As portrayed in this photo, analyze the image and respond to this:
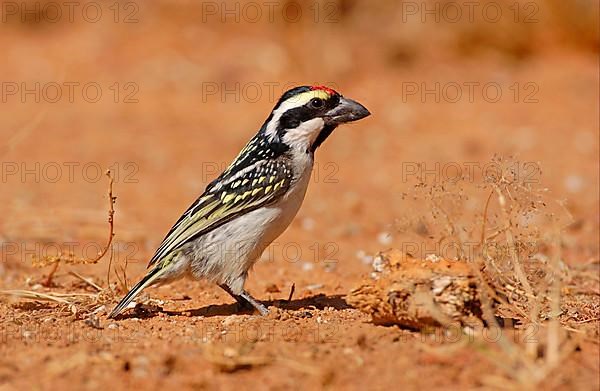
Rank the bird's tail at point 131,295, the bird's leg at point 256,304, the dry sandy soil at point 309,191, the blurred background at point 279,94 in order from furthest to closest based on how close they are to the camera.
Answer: the blurred background at point 279,94, the bird's leg at point 256,304, the bird's tail at point 131,295, the dry sandy soil at point 309,191

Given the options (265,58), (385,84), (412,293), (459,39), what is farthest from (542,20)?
(412,293)

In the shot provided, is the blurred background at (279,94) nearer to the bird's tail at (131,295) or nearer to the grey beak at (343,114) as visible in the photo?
the grey beak at (343,114)

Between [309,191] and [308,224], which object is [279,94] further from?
[308,224]

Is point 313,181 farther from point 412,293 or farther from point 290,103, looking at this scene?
point 412,293

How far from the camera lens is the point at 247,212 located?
19.3 feet

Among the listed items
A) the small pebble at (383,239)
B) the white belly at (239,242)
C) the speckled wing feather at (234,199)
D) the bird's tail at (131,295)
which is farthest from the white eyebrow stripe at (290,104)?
the small pebble at (383,239)

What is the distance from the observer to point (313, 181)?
1033cm

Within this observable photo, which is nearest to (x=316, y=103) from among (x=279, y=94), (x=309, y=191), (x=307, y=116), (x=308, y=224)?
(x=307, y=116)

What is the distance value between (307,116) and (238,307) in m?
1.35

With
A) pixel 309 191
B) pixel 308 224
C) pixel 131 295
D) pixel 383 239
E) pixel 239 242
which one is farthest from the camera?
pixel 309 191

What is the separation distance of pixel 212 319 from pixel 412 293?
59.8 inches

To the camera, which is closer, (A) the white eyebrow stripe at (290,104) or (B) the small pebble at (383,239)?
(A) the white eyebrow stripe at (290,104)

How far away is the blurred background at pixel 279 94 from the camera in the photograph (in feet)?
30.2

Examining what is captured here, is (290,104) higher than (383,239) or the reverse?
higher
